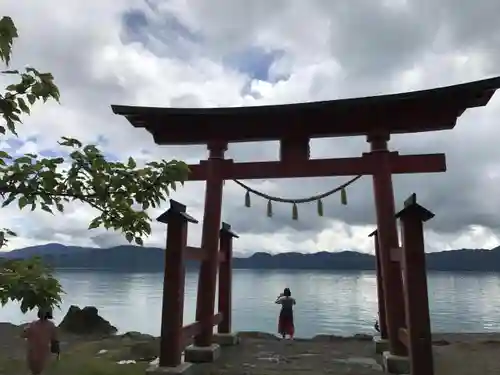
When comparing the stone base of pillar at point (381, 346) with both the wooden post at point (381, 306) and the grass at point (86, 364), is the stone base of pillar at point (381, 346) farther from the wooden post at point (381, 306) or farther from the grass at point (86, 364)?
the grass at point (86, 364)

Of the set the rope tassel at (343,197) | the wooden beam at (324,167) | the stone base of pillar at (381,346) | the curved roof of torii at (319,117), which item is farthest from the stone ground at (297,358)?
the curved roof of torii at (319,117)

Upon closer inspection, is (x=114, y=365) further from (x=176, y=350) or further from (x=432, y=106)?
(x=432, y=106)

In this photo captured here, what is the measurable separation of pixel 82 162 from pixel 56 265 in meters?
0.50

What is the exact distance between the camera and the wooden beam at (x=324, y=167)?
22.0 feet

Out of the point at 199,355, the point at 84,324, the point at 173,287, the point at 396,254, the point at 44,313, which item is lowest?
the point at 84,324

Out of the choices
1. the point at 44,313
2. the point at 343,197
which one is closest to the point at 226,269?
the point at 343,197

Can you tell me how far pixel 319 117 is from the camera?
7051 millimetres

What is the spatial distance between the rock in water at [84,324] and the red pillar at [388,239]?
32.8 feet

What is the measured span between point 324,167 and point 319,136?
1.85 feet

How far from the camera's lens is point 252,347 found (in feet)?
27.2

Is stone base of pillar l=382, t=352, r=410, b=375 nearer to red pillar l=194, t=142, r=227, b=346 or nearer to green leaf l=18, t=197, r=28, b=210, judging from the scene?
red pillar l=194, t=142, r=227, b=346

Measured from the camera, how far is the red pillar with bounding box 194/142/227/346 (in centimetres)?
721

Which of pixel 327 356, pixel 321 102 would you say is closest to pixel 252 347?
pixel 327 356

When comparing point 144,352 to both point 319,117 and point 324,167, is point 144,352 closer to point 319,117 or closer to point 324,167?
point 324,167
